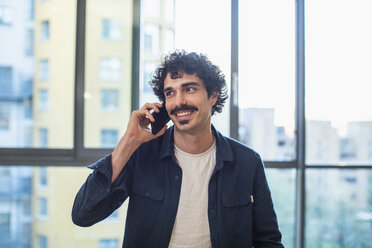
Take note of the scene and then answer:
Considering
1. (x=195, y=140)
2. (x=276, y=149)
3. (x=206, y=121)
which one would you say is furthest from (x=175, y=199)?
(x=276, y=149)

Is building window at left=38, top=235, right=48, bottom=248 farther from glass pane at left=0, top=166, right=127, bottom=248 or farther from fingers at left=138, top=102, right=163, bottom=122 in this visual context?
fingers at left=138, top=102, right=163, bottom=122

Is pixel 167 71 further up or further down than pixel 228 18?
further down

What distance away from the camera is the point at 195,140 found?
1.44 metres

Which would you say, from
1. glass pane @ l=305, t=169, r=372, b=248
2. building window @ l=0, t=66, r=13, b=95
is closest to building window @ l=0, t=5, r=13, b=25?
building window @ l=0, t=66, r=13, b=95

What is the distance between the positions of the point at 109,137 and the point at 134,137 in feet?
3.39

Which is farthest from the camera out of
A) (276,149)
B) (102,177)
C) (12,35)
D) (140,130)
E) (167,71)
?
(276,149)

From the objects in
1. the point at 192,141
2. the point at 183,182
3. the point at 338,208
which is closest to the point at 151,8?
the point at 192,141

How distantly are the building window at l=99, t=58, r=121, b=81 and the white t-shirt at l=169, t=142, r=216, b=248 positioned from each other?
3.64ft

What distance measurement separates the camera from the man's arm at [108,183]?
1240 mm

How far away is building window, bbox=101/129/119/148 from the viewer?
2.31 m

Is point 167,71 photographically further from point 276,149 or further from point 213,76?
point 276,149

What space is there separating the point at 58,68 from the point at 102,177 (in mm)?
1329

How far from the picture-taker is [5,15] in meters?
2.26

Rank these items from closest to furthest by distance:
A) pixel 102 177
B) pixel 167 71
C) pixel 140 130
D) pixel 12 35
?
pixel 102 177 < pixel 140 130 < pixel 167 71 < pixel 12 35
